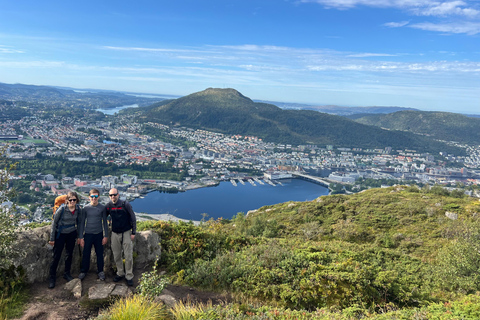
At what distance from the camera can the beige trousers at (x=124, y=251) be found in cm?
460

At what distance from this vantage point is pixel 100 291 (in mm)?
4172

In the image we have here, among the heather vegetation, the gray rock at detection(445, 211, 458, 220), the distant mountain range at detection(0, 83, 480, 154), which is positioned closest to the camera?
the heather vegetation

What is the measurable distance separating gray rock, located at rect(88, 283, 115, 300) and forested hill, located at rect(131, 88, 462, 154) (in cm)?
10874

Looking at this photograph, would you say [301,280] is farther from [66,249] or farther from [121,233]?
[66,249]

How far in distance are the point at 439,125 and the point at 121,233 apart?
16793 cm

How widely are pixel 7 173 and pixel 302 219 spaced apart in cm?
1520

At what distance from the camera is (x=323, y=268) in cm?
527

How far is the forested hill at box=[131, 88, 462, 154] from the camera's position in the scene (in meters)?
115

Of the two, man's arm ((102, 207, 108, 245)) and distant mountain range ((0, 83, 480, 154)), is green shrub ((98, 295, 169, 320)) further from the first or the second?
distant mountain range ((0, 83, 480, 154))

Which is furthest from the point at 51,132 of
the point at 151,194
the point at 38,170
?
the point at 151,194

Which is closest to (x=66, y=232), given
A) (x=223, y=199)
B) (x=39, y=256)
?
(x=39, y=256)

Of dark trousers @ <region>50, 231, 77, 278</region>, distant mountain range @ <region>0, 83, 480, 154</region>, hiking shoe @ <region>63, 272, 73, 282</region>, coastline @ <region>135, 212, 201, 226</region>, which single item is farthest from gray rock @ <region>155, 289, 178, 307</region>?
distant mountain range @ <region>0, 83, 480, 154</region>

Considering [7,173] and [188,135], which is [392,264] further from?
[188,135]

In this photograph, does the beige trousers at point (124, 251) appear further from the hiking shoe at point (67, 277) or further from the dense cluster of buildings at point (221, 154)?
the dense cluster of buildings at point (221, 154)
